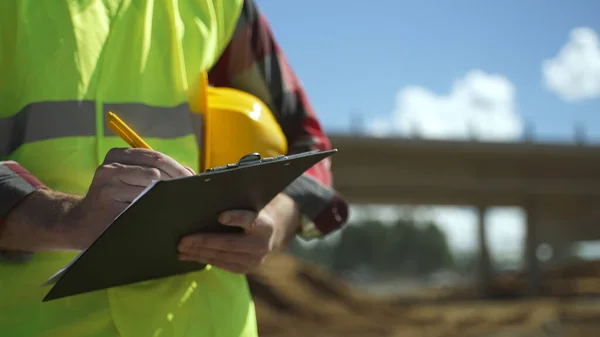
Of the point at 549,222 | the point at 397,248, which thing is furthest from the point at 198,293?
the point at 397,248

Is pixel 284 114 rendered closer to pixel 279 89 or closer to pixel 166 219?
pixel 279 89

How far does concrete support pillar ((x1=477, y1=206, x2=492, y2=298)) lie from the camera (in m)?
33.8

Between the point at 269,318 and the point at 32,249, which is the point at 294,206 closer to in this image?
the point at 32,249

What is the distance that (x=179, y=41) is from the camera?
1.67 m

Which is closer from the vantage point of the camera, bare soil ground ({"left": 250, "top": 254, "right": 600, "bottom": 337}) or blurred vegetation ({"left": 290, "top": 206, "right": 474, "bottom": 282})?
bare soil ground ({"left": 250, "top": 254, "right": 600, "bottom": 337})

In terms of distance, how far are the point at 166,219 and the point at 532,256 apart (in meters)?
33.2

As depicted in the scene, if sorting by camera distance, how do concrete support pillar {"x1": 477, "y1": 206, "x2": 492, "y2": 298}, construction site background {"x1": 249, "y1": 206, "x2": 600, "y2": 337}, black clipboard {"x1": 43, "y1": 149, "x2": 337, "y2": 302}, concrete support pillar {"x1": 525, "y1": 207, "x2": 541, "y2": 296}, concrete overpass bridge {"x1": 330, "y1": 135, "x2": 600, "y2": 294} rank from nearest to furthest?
black clipboard {"x1": 43, "y1": 149, "x2": 337, "y2": 302} < construction site background {"x1": 249, "y1": 206, "x2": 600, "y2": 337} < concrete overpass bridge {"x1": 330, "y1": 135, "x2": 600, "y2": 294} < concrete support pillar {"x1": 525, "y1": 207, "x2": 541, "y2": 296} < concrete support pillar {"x1": 477, "y1": 206, "x2": 492, "y2": 298}

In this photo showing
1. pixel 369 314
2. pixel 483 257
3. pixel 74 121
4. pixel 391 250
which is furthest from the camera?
pixel 391 250

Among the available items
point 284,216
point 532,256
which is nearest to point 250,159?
point 284,216

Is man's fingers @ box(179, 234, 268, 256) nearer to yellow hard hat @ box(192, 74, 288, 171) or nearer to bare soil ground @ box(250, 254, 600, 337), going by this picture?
yellow hard hat @ box(192, 74, 288, 171)

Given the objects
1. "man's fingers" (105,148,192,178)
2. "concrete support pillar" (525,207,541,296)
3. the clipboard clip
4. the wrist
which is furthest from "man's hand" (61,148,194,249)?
"concrete support pillar" (525,207,541,296)

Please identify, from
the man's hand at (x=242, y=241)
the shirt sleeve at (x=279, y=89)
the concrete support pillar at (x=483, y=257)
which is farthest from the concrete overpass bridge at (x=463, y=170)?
the man's hand at (x=242, y=241)

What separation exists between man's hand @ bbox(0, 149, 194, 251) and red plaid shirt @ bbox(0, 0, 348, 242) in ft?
1.91

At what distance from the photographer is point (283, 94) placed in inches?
80.6
